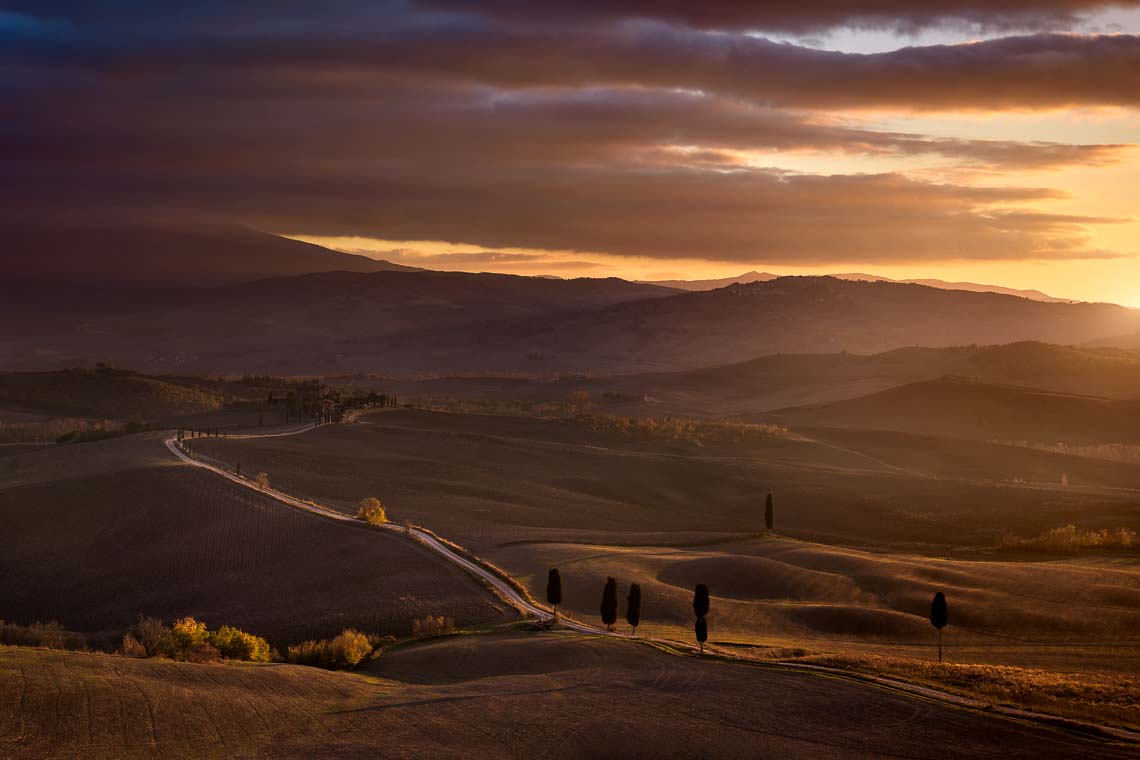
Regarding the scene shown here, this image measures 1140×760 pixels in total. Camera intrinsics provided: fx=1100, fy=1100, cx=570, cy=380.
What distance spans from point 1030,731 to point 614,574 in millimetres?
19727

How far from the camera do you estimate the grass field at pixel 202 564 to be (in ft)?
108

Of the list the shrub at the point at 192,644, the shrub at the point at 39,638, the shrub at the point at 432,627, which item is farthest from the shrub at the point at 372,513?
the shrub at the point at 192,644

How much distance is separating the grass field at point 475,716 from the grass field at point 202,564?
368 inches

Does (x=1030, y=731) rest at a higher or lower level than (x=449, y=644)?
higher

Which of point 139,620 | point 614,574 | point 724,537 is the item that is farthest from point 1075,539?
point 139,620

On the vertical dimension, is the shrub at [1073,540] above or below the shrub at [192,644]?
above

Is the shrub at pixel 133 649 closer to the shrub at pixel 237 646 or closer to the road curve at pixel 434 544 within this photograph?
the shrub at pixel 237 646

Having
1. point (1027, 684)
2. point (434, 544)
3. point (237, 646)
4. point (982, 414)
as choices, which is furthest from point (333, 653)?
point (982, 414)

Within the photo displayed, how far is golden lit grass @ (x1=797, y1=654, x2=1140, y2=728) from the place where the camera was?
2062 centimetres

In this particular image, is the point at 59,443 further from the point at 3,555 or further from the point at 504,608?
the point at 504,608

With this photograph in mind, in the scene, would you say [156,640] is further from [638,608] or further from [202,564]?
[638,608]

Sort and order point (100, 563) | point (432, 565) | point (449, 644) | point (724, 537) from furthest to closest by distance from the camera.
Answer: point (724, 537) < point (100, 563) < point (432, 565) < point (449, 644)

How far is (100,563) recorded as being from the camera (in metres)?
39.6

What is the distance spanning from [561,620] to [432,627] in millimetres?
3643
